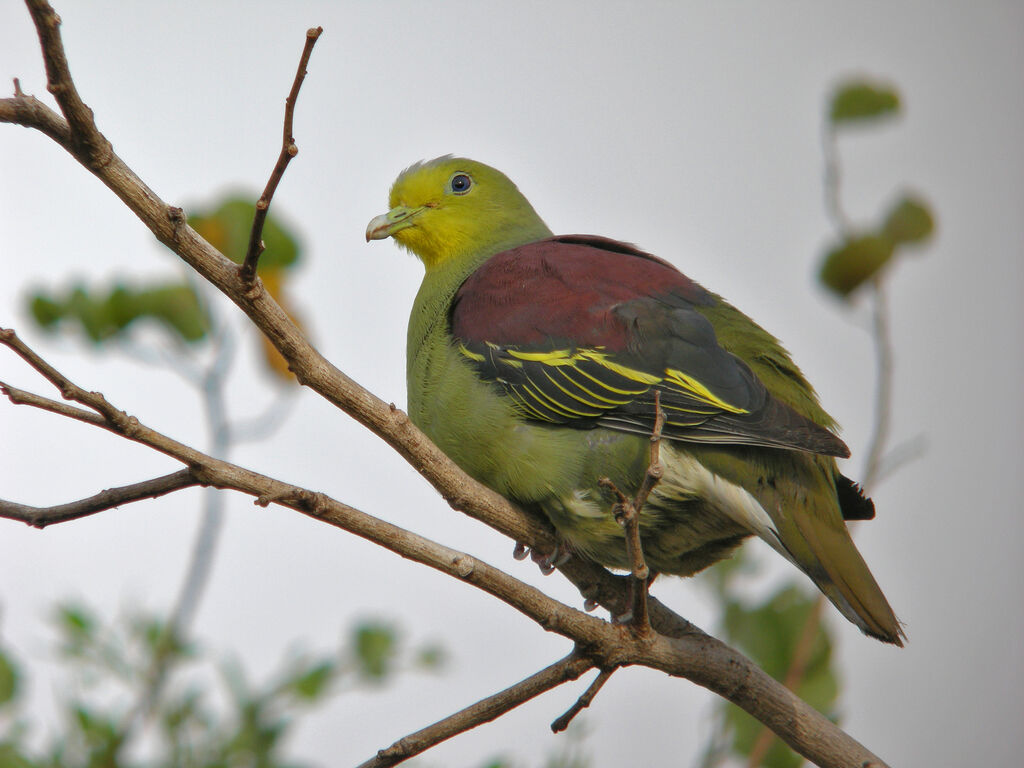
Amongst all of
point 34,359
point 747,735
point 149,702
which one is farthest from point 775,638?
point 34,359

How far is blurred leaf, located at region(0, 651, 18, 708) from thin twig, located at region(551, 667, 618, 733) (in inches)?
103

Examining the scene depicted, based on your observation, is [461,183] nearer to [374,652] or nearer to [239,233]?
[239,233]

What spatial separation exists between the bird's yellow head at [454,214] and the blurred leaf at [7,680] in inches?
95.4

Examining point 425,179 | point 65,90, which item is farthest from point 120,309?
point 65,90

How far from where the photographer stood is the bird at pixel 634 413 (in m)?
3.35

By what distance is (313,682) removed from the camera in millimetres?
4520

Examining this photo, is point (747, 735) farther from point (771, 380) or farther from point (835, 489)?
point (771, 380)

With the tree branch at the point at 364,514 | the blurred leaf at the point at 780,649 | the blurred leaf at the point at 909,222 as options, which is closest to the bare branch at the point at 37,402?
the tree branch at the point at 364,514

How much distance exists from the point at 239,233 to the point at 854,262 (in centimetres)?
281

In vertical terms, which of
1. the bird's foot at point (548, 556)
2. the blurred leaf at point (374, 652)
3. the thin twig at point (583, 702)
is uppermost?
the blurred leaf at point (374, 652)

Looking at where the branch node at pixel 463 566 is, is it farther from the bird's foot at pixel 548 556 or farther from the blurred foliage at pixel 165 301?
the blurred foliage at pixel 165 301

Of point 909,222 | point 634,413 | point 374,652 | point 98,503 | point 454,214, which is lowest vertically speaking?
point 98,503

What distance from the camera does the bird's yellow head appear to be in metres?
5.06

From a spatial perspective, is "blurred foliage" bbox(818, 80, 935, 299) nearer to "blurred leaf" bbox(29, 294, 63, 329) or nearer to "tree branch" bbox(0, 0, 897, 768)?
"tree branch" bbox(0, 0, 897, 768)
